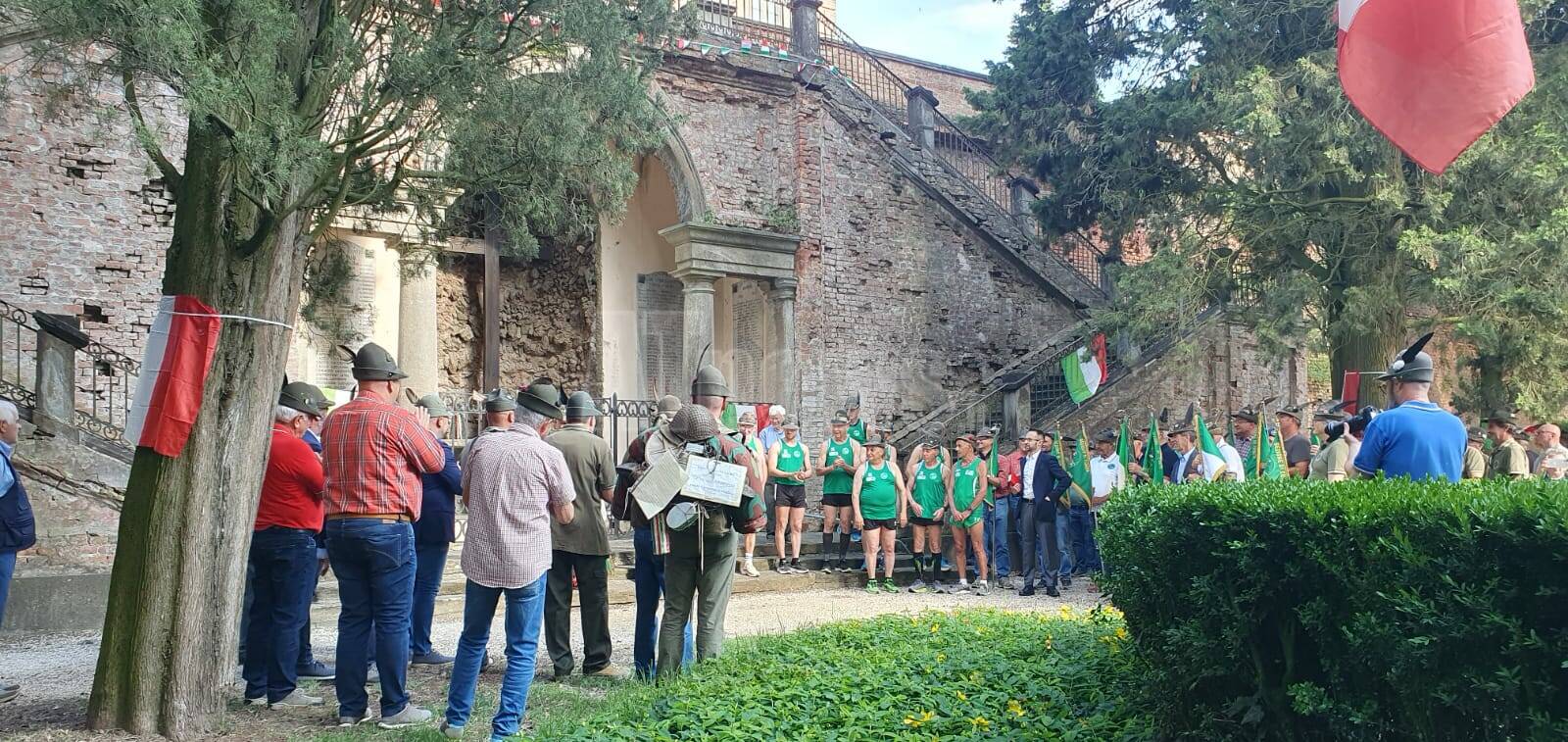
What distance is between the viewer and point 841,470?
45.3 feet

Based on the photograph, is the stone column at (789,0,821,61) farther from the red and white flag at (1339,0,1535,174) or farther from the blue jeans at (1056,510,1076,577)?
the red and white flag at (1339,0,1535,174)

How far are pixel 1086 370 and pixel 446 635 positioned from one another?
1068 cm

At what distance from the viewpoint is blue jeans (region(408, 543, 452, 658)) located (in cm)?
776

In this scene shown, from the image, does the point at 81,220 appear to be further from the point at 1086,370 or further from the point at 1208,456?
the point at 1086,370

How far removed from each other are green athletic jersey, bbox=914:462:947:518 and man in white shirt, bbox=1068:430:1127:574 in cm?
144

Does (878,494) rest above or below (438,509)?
below

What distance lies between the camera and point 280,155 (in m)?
5.98

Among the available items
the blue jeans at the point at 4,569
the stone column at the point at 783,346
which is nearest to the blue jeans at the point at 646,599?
the blue jeans at the point at 4,569

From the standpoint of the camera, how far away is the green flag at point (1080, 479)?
13.0 metres

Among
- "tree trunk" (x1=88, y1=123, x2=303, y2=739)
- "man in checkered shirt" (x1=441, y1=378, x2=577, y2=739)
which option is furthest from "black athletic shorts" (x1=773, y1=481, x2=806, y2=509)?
"tree trunk" (x1=88, y1=123, x2=303, y2=739)

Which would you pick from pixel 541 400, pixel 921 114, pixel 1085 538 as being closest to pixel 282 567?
pixel 541 400

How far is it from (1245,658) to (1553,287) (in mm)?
10633

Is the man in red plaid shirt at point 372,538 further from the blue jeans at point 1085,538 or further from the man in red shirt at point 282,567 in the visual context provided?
the blue jeans at point 1085,538

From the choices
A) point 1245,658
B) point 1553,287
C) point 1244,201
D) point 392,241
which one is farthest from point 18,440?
point 1553,287
